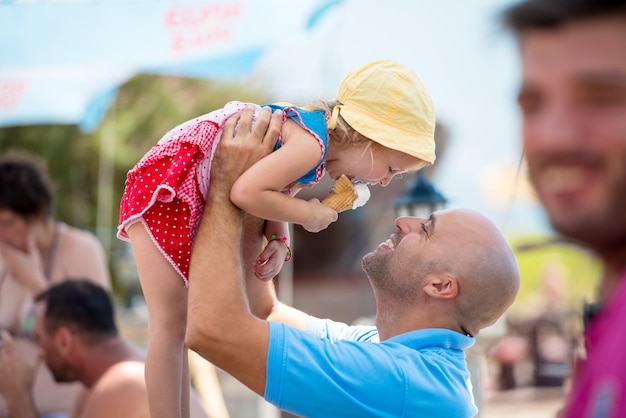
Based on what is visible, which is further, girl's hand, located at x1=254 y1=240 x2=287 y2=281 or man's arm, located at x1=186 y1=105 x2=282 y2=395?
girl's hand, located at x1=254 y1=240 x2=287 y2=281

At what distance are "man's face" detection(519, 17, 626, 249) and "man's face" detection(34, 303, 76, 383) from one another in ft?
11.1

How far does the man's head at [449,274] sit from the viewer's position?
7.33ft

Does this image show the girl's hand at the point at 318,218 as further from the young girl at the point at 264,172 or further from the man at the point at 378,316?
the man at the point at 378,316

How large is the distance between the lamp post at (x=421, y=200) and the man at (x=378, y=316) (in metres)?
0.79

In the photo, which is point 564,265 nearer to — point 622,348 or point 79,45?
point 79,45

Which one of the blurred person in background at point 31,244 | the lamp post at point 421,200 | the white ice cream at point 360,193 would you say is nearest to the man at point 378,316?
the white ice cream at point 360,193

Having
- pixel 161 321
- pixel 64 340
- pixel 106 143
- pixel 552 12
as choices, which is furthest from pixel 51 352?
pixel 106 143

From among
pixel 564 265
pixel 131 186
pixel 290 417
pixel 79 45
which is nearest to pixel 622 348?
pixel 131 186

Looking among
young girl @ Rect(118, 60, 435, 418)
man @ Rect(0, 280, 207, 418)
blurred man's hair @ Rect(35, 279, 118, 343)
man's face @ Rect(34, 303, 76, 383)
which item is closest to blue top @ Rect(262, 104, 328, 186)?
young girl @ Rect(118, 60, 435, 418)

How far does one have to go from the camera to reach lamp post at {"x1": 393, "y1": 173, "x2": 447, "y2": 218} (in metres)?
3.20

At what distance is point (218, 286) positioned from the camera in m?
1.91

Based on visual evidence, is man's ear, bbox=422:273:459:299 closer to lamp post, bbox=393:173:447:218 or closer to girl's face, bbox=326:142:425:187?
girl's face, bbox=326:142:425:187

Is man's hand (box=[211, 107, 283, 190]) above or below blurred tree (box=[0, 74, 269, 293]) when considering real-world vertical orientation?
above

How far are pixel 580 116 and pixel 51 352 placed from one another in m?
3.54
